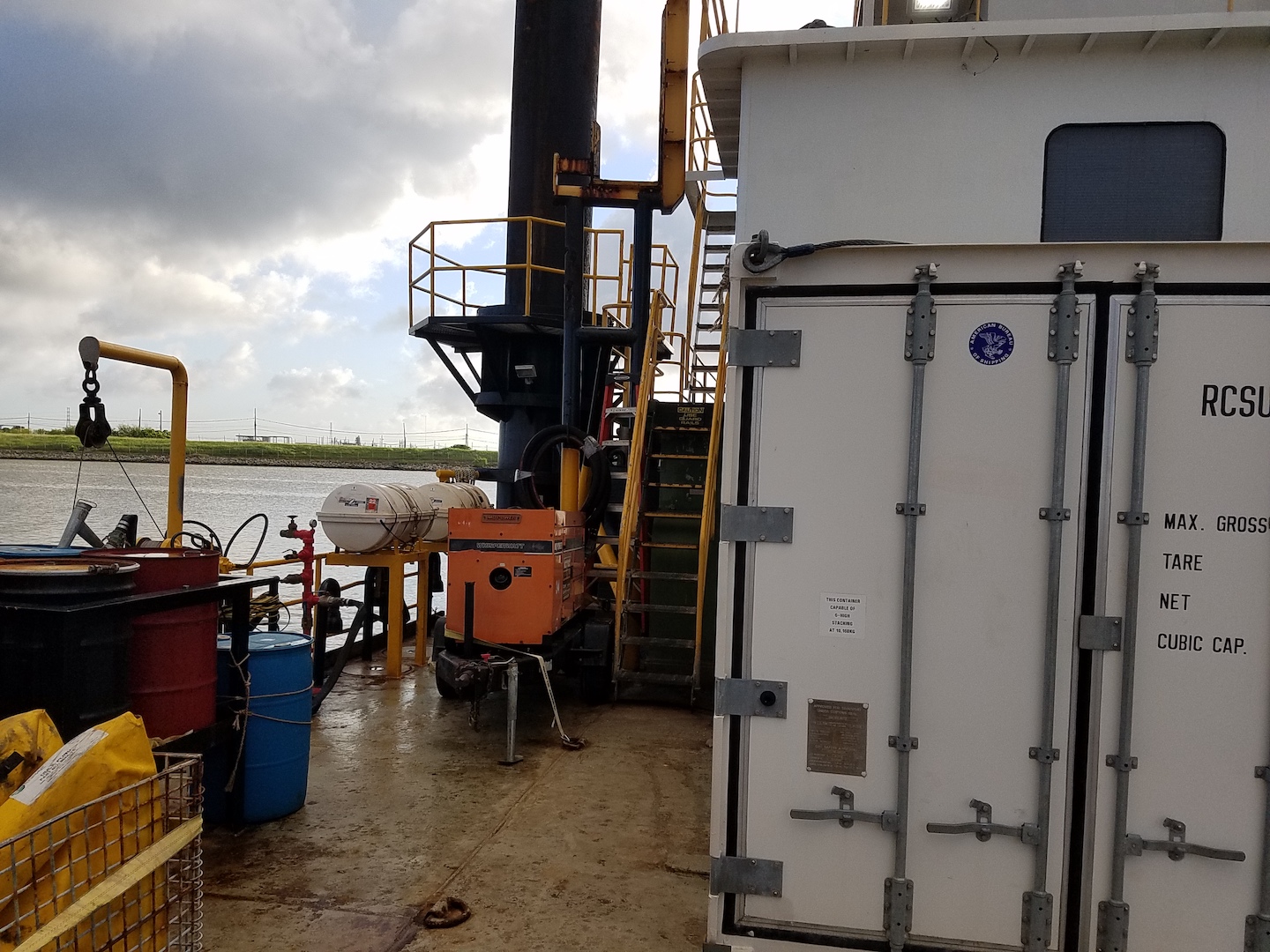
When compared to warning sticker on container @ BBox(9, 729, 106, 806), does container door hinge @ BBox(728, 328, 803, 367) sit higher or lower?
higher

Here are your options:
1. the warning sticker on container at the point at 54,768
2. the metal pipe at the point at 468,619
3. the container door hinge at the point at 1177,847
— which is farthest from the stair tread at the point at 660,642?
the warning sticker on container at the point at 54,768

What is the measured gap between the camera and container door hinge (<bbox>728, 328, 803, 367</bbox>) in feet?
10.7

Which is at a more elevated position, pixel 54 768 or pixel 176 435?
pixel 176 435

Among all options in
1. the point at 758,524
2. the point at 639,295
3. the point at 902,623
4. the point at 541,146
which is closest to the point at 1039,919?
the point at 902,623

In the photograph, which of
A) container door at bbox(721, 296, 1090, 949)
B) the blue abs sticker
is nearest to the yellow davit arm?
container door at bbox(721, 296, 1090, 949)

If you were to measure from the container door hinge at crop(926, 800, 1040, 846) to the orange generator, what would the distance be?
14.5 feet

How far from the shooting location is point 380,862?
4.71 metres

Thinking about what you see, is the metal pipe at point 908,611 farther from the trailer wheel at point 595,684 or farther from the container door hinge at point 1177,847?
the trailer wheel at point 595,684

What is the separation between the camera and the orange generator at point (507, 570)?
7.14 m

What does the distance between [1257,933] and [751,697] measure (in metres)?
1.89

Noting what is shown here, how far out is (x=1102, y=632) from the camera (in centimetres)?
305

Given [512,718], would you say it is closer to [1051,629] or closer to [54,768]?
[54,768]

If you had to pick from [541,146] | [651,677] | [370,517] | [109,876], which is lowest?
[651,677]

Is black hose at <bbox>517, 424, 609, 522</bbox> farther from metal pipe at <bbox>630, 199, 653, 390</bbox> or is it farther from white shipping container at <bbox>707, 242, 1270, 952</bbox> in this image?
white shipping container at <bbox>707, 242, 1270, 952</bbox>
